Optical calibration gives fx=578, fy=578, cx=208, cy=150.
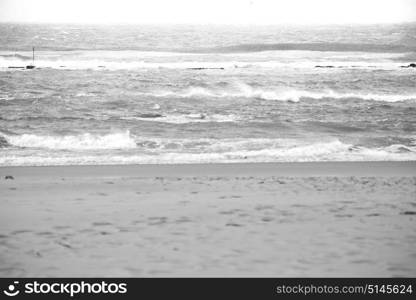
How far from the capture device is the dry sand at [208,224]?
396cm

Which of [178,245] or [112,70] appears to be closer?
[178,245]

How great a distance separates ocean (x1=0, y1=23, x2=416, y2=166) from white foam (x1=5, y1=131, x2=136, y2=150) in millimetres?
22

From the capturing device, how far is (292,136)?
37.8 feet

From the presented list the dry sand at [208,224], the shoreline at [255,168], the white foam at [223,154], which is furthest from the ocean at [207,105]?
the dry sand at [208,224]

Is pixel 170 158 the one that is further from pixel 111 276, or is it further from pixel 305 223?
pixel 111 276

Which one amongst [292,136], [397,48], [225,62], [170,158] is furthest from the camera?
[397,48]

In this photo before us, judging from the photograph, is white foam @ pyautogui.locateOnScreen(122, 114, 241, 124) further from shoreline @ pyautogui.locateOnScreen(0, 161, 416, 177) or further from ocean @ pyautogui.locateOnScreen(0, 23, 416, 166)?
shoreline @ pyautogui.locateOnScreen(0, 161, 416, 177)

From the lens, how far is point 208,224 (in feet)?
16.2

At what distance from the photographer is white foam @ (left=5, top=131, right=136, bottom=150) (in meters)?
10.5

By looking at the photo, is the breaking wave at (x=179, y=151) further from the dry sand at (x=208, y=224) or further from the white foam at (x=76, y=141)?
the dry sand at (x=208, y=224)

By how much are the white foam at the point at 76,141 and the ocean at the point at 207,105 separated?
22 mm

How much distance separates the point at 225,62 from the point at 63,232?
24.1m

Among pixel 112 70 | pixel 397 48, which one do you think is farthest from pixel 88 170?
pixel 397 48

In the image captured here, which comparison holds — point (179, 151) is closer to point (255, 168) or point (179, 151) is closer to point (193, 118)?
point (255, 168)
